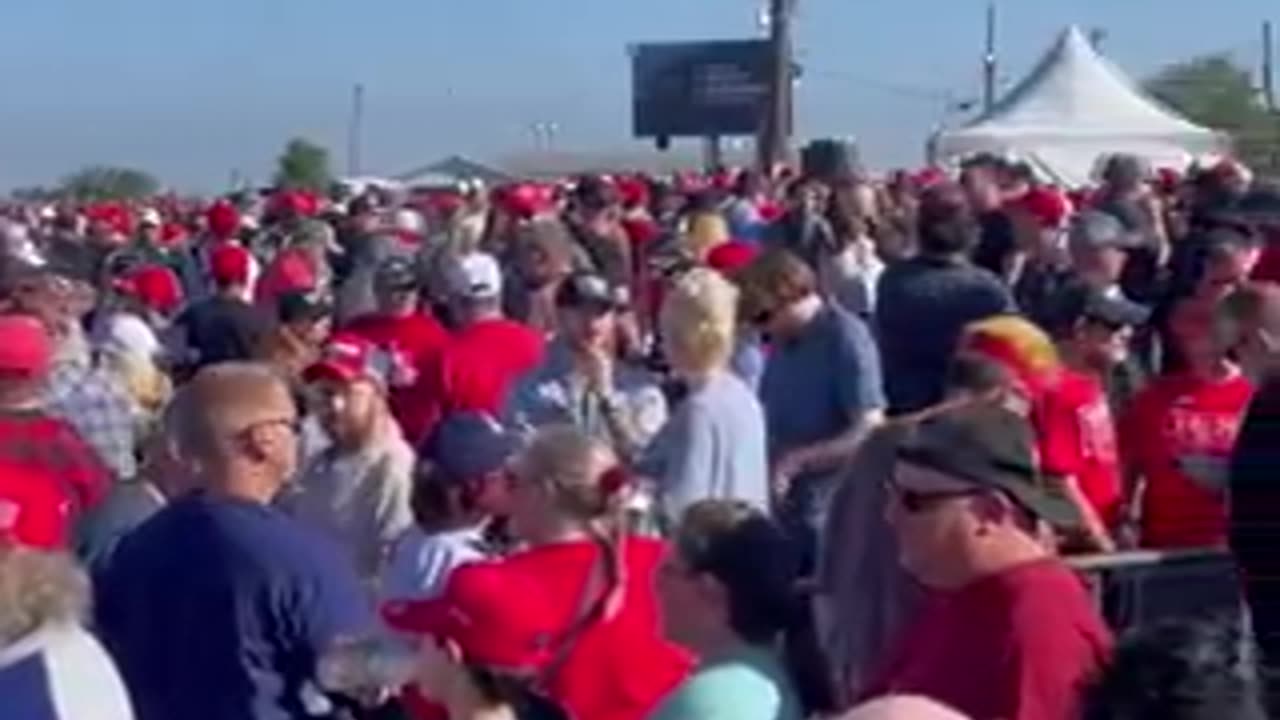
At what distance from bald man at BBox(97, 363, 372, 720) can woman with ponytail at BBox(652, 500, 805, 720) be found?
0.74 meters

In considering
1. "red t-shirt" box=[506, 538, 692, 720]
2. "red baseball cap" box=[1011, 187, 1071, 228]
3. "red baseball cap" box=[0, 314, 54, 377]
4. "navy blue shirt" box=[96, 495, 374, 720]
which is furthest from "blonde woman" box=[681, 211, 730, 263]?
"red t-shirt" box=[506, 538, 692, 720]

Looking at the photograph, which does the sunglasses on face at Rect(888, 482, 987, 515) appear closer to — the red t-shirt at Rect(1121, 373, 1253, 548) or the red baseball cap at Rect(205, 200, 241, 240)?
the red t-shirt at Rect(1121, 373, 1253, 548)

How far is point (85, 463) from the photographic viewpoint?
8359 millimetres

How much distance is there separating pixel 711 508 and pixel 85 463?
2.65 meters

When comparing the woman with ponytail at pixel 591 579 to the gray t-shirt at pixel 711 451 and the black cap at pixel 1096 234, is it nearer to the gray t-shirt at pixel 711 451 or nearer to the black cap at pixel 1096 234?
the gray t-shirt at pixel 711 451

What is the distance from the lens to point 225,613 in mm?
6449

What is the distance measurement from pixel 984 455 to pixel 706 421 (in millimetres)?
3940

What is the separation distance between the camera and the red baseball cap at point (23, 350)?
28.3ft

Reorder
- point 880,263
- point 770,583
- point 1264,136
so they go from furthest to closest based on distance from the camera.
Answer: point 1264,136
point 880,263
point 770,583

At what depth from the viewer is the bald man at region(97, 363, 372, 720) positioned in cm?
646

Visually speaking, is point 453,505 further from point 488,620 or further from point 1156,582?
point 488,620

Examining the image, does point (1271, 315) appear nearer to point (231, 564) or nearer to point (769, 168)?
point (231, 564)

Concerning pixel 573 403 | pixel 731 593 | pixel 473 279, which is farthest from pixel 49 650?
pixel 473 279

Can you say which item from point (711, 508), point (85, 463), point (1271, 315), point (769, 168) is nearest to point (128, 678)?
point (711, 508)
